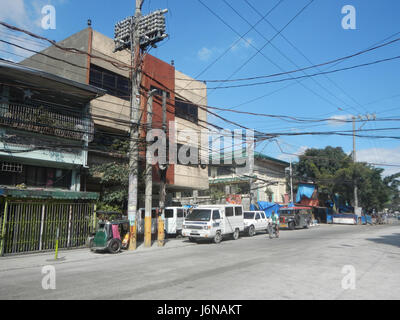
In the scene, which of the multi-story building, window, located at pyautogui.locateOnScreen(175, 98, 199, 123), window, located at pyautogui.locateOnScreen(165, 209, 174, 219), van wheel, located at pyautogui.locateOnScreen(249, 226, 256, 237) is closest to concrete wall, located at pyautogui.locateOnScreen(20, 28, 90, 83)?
the multi-story building

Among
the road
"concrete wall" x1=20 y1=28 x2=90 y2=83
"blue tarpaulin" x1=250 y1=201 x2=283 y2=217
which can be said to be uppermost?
"concrete wall" x1=20 y1=28 x2=90 y2=83

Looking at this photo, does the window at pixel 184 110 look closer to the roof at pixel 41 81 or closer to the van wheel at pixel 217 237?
the roof at pixel 41 81

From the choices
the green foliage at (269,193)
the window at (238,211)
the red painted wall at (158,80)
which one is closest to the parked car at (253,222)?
the window at (238,211)

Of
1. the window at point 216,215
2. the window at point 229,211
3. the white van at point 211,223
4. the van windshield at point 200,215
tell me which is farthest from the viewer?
the window at point 229,211

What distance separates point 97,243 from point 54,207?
2.99 m

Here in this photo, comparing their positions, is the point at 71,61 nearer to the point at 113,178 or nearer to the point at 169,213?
the point at 113,178

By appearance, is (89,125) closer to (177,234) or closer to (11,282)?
(177,234)

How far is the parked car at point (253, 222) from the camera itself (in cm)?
2277

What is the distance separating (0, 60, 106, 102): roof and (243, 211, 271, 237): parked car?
43.4 ft

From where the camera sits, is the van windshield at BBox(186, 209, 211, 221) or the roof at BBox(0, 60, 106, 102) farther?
the van windshield at BBox(186, 209, 211, 221)

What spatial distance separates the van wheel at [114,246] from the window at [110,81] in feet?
33.7

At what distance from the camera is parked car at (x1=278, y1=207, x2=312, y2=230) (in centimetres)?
3073

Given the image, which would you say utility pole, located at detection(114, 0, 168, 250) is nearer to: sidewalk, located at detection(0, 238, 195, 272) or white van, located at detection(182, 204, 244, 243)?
sidewalk, located at detection(0, 238, 195, 272)

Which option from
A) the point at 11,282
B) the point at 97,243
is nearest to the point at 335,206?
the point at 97,243
